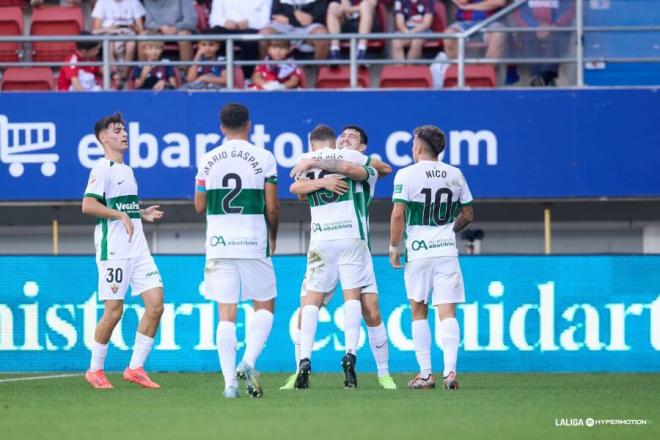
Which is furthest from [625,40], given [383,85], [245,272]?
[245,272]

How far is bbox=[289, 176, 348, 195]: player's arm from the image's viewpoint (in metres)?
10.8

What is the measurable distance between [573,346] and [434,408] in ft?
21.1

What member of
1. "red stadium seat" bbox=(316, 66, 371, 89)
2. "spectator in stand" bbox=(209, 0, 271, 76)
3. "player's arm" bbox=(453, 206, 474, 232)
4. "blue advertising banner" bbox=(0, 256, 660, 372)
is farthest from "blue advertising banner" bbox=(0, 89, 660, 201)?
"player's arm" bbox=(453, 206, 474, 232)

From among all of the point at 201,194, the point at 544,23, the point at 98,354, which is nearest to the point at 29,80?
the point at 544,23

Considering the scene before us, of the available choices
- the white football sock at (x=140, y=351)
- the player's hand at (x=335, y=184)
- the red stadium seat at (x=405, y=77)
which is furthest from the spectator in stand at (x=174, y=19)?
the player's hand at (x=335, y=184)

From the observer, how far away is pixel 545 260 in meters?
15.1

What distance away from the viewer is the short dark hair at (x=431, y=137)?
10992mm

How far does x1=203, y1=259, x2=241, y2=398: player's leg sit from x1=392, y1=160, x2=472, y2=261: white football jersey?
6.21 feet

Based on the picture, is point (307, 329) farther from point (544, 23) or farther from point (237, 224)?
point (544, 23)

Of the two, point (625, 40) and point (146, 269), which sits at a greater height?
point (625, 40)

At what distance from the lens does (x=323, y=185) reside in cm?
1081

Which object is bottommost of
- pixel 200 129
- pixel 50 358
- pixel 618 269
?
pixel 50 358

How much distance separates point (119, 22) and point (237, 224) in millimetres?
9675

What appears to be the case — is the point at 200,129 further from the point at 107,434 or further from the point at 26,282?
the point at 107,434
